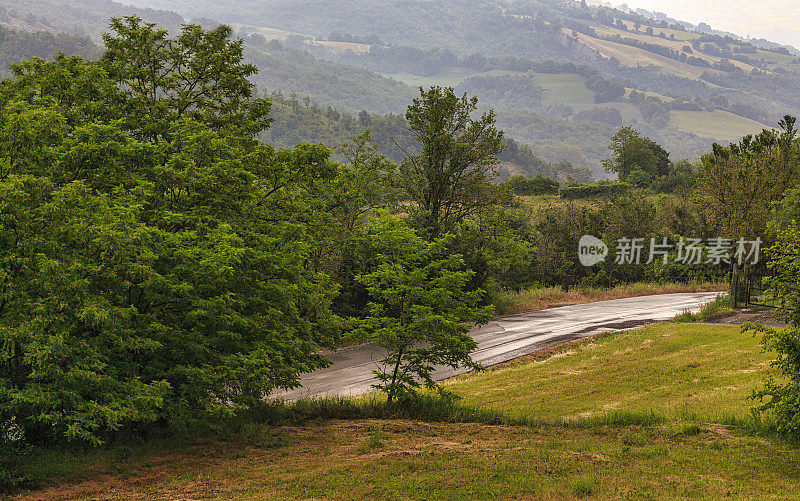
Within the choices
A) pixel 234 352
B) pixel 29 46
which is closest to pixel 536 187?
pixel 234 352

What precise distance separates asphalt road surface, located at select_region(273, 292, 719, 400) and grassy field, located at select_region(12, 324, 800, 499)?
6777 mm

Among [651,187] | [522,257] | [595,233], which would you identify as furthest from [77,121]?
[651,187]

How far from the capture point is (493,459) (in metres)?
10.7

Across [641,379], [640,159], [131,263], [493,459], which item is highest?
[640,159]

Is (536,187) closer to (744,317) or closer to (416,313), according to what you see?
(744,317)

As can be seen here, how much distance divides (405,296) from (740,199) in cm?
2468

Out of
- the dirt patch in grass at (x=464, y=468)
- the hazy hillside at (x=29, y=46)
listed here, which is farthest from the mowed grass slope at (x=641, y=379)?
the hazy hillside at (x=29, y=46)

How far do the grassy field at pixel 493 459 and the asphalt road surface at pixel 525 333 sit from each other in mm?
6777

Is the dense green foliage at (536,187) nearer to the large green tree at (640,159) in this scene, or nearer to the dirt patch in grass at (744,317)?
the large green tree at (640,159)

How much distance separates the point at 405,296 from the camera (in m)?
15.6

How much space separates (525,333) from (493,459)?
20190 mm

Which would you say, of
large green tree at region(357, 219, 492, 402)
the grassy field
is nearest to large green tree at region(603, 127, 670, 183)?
large green tree at region(357, 219, 492, 402)

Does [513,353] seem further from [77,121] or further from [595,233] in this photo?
[595,233]

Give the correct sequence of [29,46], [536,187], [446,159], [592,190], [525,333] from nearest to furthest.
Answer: [525,333] → [446,159] → [592,190] → [536,187] → [29,46]
